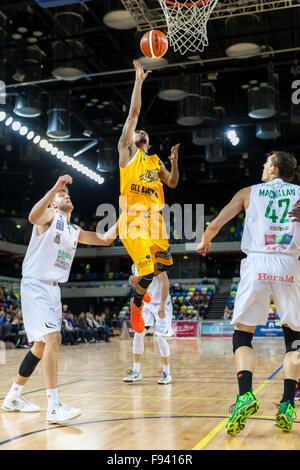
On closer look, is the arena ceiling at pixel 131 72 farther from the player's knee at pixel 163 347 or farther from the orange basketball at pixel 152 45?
the player's knee at pixel 163 347

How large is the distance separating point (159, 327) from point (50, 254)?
3120 millimetres

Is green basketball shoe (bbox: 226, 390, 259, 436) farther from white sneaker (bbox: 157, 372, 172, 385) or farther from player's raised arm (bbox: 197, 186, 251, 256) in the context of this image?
white sneaker (bbox: 157, 372, 172, 385)

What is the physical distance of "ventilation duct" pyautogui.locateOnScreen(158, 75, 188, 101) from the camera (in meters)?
14.7

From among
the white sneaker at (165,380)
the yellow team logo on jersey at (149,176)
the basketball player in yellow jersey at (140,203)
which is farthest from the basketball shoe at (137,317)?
Result: the yellow team logo on jersey at (149,176)

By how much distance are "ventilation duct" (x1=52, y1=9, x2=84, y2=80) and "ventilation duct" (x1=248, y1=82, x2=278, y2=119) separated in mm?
5357

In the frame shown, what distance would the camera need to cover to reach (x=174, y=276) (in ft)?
106

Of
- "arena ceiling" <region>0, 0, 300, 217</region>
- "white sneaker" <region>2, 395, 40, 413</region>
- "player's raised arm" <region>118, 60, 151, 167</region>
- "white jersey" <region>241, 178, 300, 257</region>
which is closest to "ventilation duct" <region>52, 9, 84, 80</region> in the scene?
"arena ceiling" <region>0, 0, 300, 217</region>

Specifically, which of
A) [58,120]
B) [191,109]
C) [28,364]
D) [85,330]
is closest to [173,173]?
[28,364]

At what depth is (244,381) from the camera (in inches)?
138

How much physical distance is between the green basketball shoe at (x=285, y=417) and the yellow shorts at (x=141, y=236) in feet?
7.83

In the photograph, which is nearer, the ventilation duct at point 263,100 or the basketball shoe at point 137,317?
the basketball shoe at point 137,317

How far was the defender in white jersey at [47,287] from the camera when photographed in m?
4.08

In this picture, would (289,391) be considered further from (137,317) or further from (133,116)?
(133,116)
